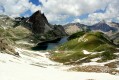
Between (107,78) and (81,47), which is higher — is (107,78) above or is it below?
below

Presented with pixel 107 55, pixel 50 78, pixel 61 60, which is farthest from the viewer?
pixel 61 60

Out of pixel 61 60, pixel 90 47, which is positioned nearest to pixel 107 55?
pixel 61 60

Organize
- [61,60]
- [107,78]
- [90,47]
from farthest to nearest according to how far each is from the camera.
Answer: [90,47]
[61,60]
[107,78]

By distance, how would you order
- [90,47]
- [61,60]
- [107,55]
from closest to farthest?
[107,55] < [61,60] < [90,47]

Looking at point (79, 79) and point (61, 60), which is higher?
point (61, 60)

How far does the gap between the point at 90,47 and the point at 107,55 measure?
263 ft

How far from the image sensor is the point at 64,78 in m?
30.9

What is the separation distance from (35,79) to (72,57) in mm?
112354

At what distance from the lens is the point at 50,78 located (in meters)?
29.9

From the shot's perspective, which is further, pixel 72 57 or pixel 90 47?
pixel 90 47

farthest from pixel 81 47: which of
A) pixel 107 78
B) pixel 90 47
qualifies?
pixel 107 78

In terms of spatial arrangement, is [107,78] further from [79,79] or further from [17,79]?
[17,79]

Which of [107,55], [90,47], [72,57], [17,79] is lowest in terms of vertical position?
[17,79]

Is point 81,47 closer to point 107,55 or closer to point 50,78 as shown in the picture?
point 107,55
